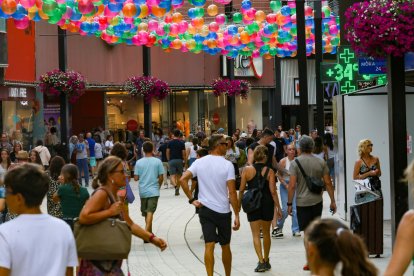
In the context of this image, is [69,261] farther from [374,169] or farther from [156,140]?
[156,140]

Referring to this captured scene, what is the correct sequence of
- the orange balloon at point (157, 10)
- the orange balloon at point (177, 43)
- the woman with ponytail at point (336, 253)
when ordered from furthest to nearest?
1. the orange balloon at point (177, 43)
2. the orange balloon at point (157, 10)
3. the woman with ponytail at point (336, 253)

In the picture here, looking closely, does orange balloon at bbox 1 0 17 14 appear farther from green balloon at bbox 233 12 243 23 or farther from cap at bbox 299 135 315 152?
cap at bbox 299 135 315 152

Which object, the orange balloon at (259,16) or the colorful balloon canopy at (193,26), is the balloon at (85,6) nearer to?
the colorful balloon canopy at (193,26)

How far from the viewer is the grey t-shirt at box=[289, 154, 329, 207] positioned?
12.8m

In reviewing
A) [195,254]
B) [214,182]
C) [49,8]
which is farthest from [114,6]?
[214,182]

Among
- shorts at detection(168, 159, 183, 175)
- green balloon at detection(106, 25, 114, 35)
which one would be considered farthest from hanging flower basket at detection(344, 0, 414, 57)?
shorts at detection(168, 159, 183, 175)

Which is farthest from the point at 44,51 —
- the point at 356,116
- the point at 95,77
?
the point at 356,116

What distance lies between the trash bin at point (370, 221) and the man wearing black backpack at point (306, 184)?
0.99 meters

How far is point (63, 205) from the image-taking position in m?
11.3

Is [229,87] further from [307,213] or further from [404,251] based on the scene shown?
[404,251]

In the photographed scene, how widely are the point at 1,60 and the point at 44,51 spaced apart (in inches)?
214

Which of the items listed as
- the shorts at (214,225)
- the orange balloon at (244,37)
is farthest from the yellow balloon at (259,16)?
the shorts at (214,225)

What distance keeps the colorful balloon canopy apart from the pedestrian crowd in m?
3.23

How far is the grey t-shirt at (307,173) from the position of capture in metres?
12.8
